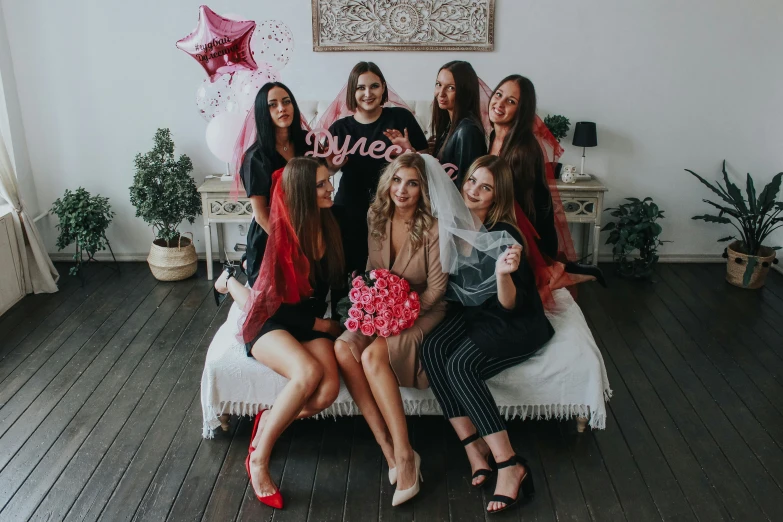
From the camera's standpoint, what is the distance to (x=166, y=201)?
4.55 meters

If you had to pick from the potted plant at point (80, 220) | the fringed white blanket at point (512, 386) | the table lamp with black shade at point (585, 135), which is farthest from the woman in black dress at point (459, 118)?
the potted plant at point (80, 220)

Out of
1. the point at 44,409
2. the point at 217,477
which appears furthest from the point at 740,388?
the point at 44,409

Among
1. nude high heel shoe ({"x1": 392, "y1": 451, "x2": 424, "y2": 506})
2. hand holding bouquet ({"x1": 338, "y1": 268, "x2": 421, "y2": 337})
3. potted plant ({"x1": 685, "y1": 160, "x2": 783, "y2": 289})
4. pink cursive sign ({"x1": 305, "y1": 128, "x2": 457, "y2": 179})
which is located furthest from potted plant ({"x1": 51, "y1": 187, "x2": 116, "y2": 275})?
potted plant ({"x1": 685, "y1": 160, "x2": 783, "y2": 289})

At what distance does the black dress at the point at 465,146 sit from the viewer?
312 cm

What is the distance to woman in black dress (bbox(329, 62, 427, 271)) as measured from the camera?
10.1 feet

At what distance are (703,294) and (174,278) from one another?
348 cm

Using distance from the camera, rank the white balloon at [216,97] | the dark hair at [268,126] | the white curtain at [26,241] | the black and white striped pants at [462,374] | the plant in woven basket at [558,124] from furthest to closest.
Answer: the plant in woven basket at [558,124], the white curtain at [26,241], the white balloon at [216,97], the dark hair at [268,126], the black and white striped pants at [462,374]

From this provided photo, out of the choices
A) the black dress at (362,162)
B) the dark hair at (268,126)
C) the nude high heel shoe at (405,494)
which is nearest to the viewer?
the nude high heel shoe at (405,494)

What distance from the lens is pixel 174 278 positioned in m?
4.70

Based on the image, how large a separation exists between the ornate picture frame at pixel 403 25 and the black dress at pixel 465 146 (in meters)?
1.59

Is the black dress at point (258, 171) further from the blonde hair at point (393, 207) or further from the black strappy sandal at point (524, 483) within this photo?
the black strappy sandal at point (524, 483)

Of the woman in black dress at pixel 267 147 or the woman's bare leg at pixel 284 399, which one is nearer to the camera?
the woman's bare leg at pixel 284 399

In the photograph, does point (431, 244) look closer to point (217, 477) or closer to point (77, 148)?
point (217, 477)

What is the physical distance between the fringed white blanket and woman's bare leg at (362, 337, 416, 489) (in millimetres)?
190
